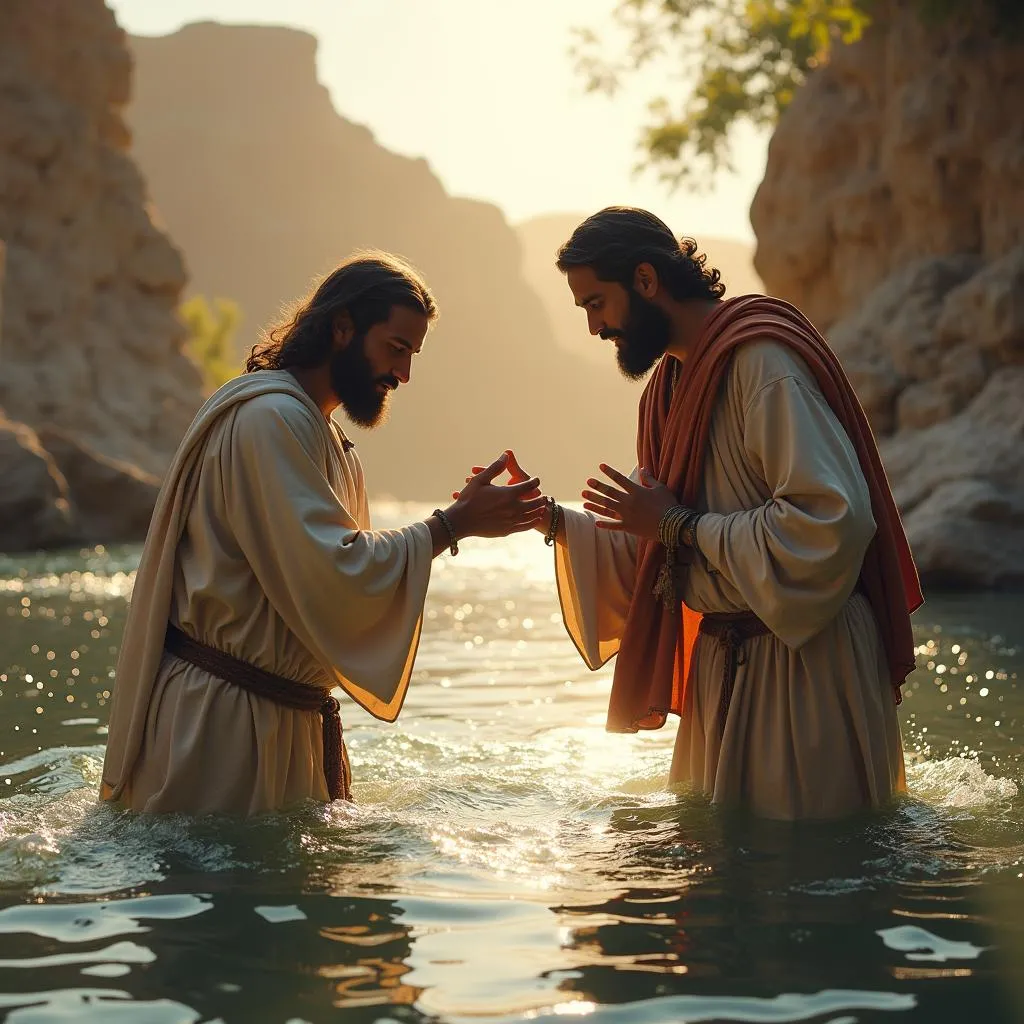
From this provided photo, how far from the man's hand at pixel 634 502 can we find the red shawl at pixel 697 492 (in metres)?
0.12

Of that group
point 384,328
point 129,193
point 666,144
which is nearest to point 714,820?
point 384,328

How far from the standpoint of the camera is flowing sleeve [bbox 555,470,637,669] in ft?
16.9

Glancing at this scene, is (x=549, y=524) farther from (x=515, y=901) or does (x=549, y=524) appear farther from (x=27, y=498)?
(x=27, y=498)

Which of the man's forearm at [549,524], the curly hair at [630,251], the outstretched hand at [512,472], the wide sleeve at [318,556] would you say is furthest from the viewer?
the man's forearm at [549,524]

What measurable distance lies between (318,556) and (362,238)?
16544cm

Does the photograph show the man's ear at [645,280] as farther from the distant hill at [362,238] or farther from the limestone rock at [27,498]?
the distant hill at [362,238]

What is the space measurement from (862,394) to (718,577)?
563 inches

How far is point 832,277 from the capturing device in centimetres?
2141

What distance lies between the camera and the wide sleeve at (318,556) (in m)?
4.36

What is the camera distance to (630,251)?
4.72 metres

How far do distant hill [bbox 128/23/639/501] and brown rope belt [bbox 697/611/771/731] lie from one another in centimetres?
13535

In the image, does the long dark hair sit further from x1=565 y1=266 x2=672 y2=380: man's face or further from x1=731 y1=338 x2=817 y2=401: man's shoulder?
x1=731 y1=338 x2=817 y2=401: man's shoulder

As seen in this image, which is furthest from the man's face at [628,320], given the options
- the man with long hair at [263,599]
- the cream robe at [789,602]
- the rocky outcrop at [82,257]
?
the rocky outcrop at [82,257]

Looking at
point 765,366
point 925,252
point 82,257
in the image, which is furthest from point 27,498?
point 765,366
